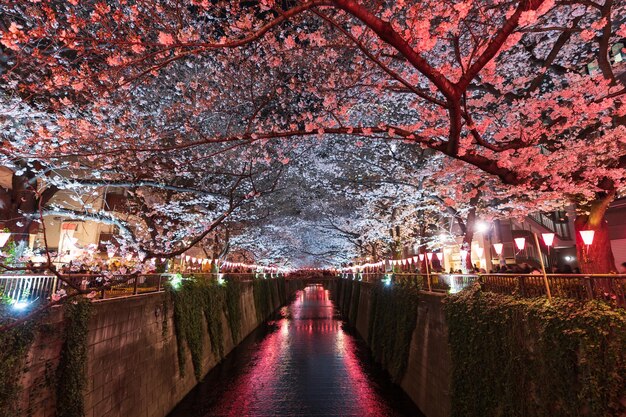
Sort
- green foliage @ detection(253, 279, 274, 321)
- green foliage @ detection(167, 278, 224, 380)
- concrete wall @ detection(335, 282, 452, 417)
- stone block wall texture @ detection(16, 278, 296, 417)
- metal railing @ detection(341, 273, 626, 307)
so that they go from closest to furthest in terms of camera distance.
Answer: metal railing @ detection(341, 273, 626, 307) < stone block wall texture @ detection(16, 278, 296, 417) < concrete wall @ detection(335, 282, 452, 417) < green foliage @ detection(167, 278, 224, 380) < green foliage @ detection(253, 279, 274, 321)

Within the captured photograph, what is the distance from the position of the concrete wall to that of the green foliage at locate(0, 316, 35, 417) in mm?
9625

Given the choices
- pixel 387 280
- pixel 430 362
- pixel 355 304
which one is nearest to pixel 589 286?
pixel 430 362

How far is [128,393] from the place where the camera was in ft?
32.3

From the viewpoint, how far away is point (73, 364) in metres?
7.32

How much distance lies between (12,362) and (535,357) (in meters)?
8.87

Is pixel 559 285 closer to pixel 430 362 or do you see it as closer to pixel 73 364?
pixel 430 362

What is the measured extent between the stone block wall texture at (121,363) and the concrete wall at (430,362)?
9070 millimetres

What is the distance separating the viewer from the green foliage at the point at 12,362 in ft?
18.3

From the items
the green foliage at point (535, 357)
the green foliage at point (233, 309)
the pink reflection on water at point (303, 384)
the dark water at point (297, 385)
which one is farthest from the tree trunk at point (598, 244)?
the green foliage at point (233, 309)

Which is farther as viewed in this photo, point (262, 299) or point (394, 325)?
point (262, 299)

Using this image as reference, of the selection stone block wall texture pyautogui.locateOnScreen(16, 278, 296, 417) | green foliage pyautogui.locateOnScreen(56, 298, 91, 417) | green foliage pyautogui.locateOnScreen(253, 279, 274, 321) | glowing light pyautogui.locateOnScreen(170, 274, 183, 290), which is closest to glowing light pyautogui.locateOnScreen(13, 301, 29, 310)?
stone block wall texture pyautogui.locateOnScreen(16, 278, 296, 417)

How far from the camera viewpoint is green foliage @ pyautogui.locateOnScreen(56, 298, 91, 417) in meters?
7.12

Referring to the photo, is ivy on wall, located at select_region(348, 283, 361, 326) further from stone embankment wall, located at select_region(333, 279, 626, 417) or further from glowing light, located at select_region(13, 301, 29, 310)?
glowing light, located at select_region(13, 301, 29, 310)

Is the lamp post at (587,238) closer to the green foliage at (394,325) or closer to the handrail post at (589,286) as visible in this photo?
the green foliage at (394,325)
